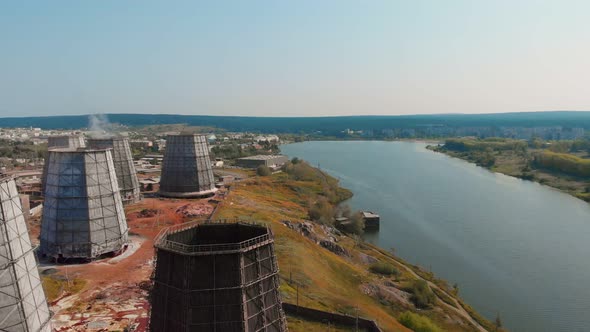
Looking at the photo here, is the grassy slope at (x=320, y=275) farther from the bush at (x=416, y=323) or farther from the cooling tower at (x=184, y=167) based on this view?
the cooling tower at (x=184, y=167)

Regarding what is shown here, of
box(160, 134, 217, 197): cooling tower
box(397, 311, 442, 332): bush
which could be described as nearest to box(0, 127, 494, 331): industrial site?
box(160, 134, 217, 197): cooling tower

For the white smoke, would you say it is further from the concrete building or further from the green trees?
the green trees

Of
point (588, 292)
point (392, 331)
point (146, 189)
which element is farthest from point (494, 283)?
point (146, 189)

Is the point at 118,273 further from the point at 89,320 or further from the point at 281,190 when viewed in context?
the point at 281,190

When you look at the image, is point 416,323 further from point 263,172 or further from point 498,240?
point 263,172

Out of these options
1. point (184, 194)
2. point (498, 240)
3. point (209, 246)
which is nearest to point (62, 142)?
point (184, 194)

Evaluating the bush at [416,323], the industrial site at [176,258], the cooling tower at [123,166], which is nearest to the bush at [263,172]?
the industrial site at [176,258]

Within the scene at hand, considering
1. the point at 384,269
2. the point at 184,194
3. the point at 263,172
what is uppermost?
the point at 184,194
